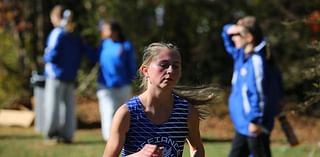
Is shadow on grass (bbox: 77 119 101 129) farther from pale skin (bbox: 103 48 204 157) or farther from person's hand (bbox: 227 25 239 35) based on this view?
pale skin (bbox: 103 48 204 157)

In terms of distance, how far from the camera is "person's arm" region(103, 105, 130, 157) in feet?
15.4

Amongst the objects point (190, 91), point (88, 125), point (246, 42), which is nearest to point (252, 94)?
point (246, 42)

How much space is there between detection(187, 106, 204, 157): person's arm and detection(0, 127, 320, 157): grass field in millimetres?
5595

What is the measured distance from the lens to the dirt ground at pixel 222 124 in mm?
14727

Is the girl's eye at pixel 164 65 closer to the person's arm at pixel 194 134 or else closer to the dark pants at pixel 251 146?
the person's arm at pixel 194 134

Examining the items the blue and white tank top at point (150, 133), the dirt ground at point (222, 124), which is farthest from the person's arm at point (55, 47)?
the blue and white tank top at point (150, 133)

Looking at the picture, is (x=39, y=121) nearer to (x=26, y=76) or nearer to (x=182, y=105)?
(x=26, y=76)

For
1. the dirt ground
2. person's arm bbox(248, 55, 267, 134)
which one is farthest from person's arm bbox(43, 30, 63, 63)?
person's arm bbox(248, 55, 267, 134)

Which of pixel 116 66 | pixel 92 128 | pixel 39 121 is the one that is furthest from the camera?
pixel 92 128

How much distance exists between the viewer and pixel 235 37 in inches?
320

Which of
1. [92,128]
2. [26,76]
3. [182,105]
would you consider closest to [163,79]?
[182,105]

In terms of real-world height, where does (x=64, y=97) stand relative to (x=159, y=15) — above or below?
below

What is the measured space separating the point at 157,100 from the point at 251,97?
270 cm

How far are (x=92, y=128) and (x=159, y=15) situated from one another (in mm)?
3659
